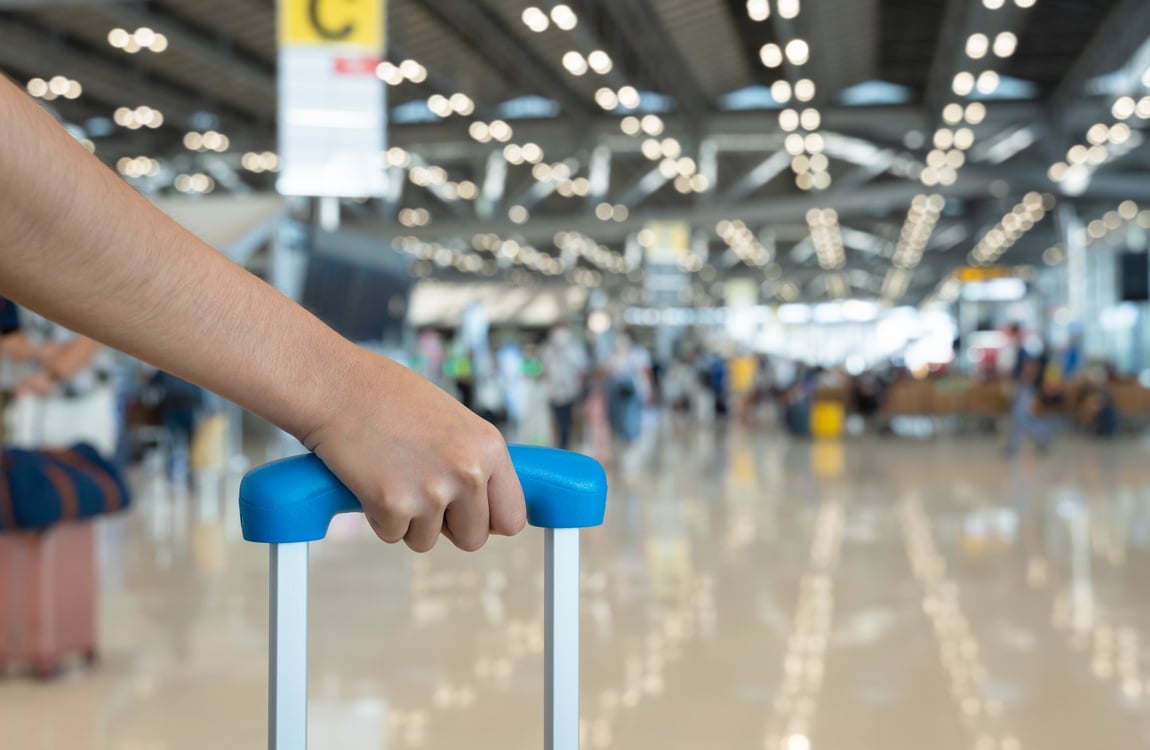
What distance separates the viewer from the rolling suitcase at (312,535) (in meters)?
1.05

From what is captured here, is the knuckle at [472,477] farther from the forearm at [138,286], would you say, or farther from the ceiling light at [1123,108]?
the ceiling light at [1123,108]

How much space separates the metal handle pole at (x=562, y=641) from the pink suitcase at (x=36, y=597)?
11.5 ft

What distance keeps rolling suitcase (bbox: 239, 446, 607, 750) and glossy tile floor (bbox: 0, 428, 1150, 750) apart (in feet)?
7.44

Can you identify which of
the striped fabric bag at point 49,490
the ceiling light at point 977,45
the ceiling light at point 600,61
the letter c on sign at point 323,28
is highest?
the ceiling light at point 600,61

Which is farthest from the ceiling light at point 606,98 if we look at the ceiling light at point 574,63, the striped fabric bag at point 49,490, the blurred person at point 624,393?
the striped fabric bag at point 49,490

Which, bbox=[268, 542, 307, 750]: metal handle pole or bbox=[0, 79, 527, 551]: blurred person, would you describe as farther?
bbox=[268, 542, 307, 750]: metal handle pole

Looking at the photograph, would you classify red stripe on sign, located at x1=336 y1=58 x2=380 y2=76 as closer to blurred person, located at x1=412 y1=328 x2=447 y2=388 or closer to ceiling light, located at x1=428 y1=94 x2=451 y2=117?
blurred person, located at x1=412 y1=328 x2=447 y2=388

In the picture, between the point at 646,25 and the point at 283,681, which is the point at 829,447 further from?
the point at 283,681

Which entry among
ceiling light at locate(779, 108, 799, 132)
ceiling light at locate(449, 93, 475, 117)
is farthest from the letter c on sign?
ceiling light at locate(779, 108, 799, 132)

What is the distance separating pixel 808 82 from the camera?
68.6ft

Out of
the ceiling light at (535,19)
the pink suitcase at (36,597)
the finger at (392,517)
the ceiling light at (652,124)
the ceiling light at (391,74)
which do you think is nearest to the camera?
the finger at (392,517)

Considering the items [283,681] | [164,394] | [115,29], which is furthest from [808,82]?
[283,681]

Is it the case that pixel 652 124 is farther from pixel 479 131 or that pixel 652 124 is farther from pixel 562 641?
pixel 562 641

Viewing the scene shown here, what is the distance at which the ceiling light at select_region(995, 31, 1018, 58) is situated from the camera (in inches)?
666
